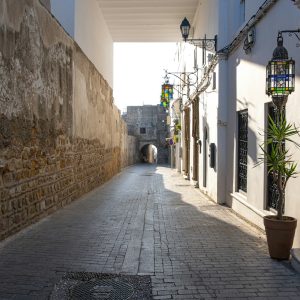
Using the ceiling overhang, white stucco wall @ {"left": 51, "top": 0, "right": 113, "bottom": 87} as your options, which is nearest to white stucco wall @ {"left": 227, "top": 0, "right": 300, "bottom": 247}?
white stucco wall @ {"left": 51, "top": 0, "right": 113, "bottom": 87}

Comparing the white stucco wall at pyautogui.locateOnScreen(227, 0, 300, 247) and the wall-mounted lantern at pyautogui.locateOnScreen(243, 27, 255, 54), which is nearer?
the white stucco wall at pyautogui.locateOnScreen(227, 0, 300, 247)

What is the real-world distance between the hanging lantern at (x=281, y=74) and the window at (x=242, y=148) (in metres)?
3.41

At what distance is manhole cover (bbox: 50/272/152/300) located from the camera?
4.17 meters

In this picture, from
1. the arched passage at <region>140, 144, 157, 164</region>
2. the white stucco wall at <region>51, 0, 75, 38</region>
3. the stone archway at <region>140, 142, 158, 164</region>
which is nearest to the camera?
the white stucco wall at <region>51, 0, 75, 38</region>

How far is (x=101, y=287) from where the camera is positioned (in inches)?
174

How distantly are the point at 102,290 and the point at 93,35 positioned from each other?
13.0 meters

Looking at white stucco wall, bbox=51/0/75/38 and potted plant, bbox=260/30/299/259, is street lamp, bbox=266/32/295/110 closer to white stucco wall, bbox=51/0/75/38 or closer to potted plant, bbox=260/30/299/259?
potted plant, bbox=260/30/299/259

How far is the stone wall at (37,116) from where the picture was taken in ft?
20.4

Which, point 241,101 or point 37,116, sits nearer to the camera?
point 37,116

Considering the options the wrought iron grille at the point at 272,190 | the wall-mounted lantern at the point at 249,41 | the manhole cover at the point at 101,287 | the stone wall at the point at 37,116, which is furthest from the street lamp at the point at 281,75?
the stone wall at the point at 37,116

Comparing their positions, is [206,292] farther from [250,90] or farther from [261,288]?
[250,90]

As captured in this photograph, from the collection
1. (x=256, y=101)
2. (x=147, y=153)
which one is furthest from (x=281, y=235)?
(x=147, y=153)

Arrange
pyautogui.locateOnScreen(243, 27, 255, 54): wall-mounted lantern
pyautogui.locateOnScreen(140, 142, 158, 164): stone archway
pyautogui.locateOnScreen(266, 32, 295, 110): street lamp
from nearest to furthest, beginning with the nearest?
1. pyautogui.locateOnScreen(266, 32, 295, 110): street lamp
2. pyautogui.locateOnScreen(243, 27, 255, 54): wall-mounted lantern
3. pyautogui.locateOnScreen(140, 142, 158, 164): stone archway

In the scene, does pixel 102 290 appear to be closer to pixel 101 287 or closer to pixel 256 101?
pixel 101 287
